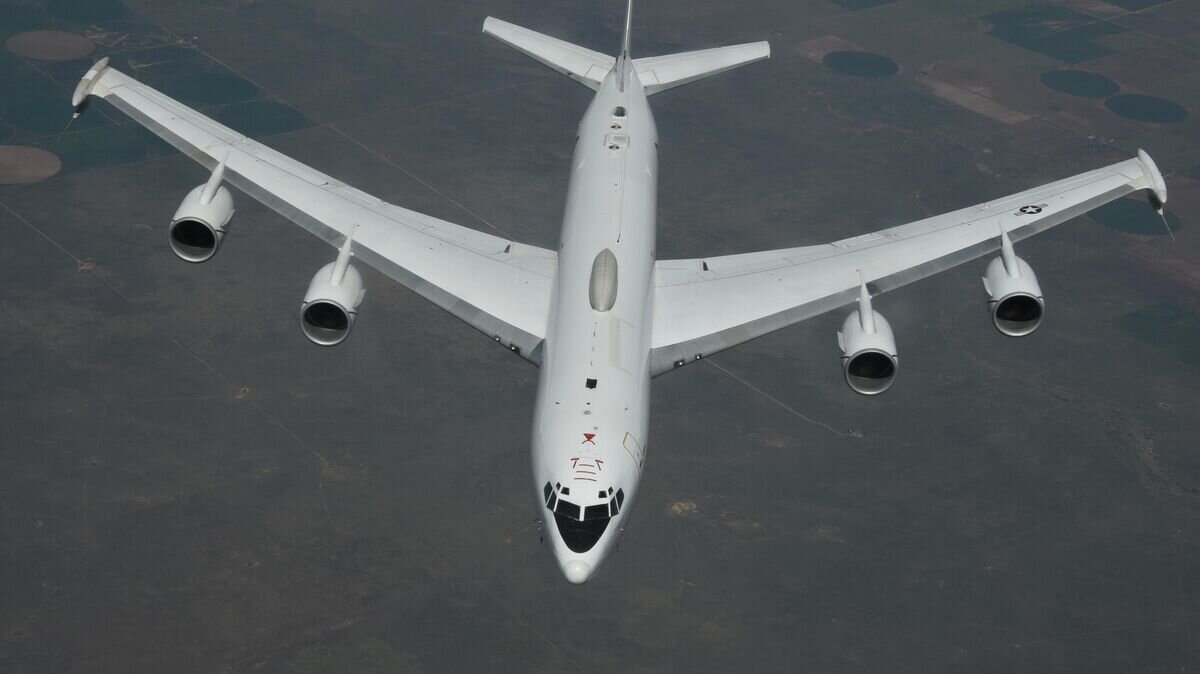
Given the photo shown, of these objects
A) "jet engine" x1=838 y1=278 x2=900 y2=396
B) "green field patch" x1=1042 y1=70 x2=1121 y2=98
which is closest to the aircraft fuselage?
"jet engine" x1=838 y1=278 x2=900 y2=396

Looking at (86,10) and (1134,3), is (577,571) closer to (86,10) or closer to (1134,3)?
(86,10)

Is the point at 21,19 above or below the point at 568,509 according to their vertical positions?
below

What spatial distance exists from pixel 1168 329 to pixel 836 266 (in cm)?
1698

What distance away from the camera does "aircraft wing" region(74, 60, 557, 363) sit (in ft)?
134

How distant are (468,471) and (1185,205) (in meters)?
35.4

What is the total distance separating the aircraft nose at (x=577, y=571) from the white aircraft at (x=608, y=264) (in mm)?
4614

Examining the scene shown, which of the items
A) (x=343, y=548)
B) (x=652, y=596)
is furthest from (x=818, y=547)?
(x=343, y=548)

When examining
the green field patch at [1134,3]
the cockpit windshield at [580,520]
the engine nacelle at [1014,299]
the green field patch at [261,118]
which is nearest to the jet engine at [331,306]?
the cockpit windshield at [580,520]

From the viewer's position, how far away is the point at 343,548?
39.4 m

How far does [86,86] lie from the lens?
42.2 m

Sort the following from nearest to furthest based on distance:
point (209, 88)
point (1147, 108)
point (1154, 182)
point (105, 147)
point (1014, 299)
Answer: point (1014, 299) < point (1154, 182) < point (105, 147) < point (209, 88) < point (1147, 108)

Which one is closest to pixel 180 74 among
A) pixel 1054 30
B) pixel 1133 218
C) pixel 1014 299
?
pixel 1014 299

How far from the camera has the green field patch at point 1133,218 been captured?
57.7 meters

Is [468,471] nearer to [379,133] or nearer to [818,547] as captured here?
[818,547]
